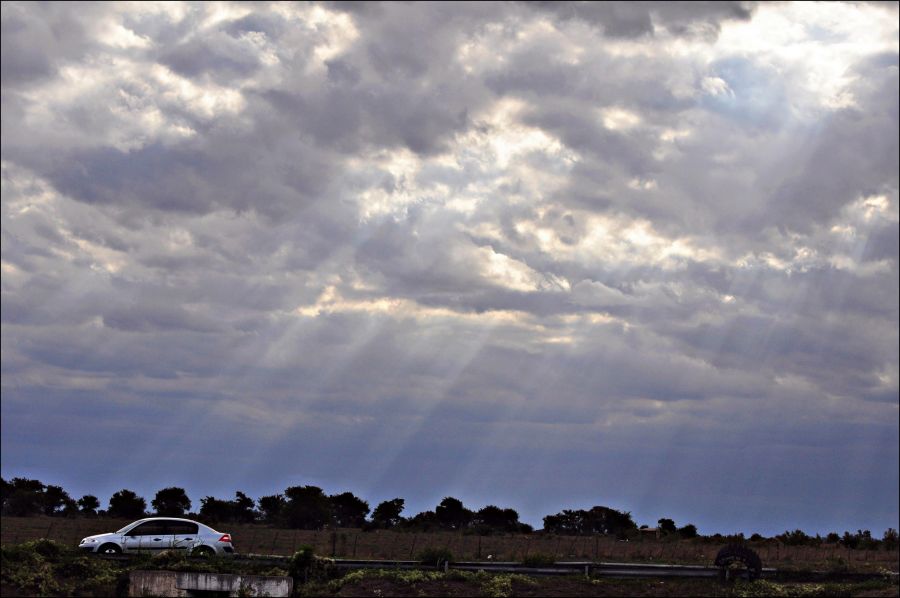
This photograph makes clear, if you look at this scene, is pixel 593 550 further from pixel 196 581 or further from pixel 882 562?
pixel 196 581

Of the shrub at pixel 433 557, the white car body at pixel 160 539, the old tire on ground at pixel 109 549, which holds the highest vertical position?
the white car body at pixel 160 539

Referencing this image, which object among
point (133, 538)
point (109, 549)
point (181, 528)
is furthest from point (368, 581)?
point (109, 549)

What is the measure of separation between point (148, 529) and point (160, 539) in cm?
66

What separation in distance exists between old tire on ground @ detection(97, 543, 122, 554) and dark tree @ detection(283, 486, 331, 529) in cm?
3732

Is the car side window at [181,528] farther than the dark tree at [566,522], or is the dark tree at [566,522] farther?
the dark tree at [566,522]

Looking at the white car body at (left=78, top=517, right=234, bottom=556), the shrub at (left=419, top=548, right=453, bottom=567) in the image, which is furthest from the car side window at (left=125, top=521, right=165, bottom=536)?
the shrub at (left=419, top=548, right=453, bottom=567)

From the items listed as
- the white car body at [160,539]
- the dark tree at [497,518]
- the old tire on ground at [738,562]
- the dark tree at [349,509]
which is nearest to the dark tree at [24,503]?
the dark tree at [349,509]

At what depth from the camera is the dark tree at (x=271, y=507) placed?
80.9 m

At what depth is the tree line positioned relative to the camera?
79.0 meters

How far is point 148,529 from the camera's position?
41.8 m

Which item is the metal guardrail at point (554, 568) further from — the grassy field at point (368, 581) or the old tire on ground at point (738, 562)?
the grassy field at point (368, 581)

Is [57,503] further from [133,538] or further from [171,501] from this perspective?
[133,538]

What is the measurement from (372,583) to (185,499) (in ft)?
169

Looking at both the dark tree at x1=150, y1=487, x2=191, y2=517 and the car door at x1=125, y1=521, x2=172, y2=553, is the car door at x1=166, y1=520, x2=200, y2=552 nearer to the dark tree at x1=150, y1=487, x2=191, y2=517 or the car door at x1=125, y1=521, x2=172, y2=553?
the car door at x1=125, y1=521, x2=172, y2=553
